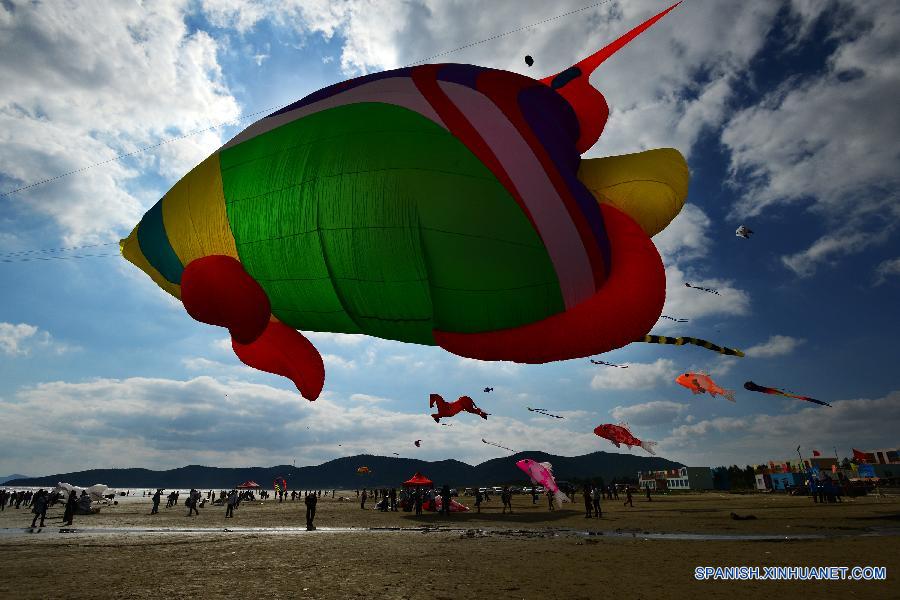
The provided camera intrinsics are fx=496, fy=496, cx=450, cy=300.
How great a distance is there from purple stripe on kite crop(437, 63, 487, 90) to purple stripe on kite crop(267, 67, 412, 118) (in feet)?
1.26

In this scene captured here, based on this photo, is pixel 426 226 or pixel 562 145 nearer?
pixel 426 226

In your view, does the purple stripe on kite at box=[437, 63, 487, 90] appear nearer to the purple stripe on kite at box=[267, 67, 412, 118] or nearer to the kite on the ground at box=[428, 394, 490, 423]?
the purple stripe on kite at box=[267, 67, 412, 118]

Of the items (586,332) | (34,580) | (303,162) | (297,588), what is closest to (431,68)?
(303,162)

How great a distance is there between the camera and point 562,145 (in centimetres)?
486

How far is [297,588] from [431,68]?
921 centimetres

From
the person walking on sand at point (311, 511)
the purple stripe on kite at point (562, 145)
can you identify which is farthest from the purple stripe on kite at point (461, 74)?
the person walking on sand at point (311, 511)

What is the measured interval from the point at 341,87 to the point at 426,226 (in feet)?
7.16

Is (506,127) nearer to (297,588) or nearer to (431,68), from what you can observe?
(431,68)

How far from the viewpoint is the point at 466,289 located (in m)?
4.41

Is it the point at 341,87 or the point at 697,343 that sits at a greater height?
the point at 341,87

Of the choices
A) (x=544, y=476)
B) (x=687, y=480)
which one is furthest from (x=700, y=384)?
(x=687, y=480)

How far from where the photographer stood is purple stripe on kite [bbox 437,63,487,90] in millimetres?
4891

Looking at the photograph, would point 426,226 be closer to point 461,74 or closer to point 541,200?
point 541,200

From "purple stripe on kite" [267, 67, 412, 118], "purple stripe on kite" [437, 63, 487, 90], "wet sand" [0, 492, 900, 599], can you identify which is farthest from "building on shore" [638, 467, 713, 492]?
"purple stripe on kite" [267, 67, 412, 118]
